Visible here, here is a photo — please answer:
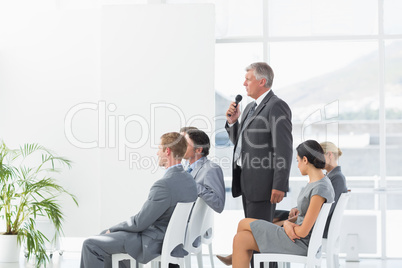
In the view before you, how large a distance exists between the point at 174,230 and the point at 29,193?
2768mm

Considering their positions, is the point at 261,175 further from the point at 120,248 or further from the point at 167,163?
the point at 120,248

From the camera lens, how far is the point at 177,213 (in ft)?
11.0

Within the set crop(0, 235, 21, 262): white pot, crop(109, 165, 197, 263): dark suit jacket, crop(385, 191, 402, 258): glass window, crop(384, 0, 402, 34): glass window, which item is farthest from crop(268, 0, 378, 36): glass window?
crop(0, 235, 21, 262): white pot

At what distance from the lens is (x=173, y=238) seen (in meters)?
3.42

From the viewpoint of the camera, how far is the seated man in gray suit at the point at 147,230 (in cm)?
344

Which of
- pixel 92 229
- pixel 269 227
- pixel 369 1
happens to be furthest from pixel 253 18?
pixel 269 227

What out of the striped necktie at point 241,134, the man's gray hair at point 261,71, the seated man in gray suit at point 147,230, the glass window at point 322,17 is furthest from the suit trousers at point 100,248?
the glass window at point 322,17

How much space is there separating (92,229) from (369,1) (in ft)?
12.2

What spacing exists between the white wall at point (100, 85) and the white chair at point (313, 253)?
232 cm

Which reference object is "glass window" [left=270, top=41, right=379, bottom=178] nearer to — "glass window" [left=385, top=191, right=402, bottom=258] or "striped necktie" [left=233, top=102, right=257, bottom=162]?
"glass window" [left=385, top=191, right=402, bottom=258]

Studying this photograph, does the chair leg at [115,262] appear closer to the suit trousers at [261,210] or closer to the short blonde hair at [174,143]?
the short blonde hair at [174,143]

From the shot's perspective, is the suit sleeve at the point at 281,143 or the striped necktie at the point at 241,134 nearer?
the suit sleeve at the point at 281,143

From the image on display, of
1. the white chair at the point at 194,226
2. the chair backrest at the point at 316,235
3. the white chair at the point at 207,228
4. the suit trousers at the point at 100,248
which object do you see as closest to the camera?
the chair backrest at the point at 316,235

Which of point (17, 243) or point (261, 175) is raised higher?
point (261, 175)
